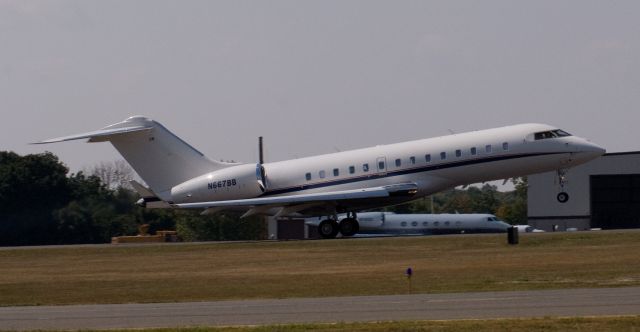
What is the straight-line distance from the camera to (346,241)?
1836 inches

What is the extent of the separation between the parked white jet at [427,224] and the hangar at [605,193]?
5.27 metres

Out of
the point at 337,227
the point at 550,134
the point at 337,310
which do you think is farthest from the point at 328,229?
the point at 337,310

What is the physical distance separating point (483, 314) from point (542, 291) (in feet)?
18.2

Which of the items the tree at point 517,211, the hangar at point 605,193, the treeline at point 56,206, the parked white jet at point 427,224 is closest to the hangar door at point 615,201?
the hangar at point 605,193

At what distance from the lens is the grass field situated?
96.7 ft

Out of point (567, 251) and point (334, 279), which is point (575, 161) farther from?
point (334, 279)

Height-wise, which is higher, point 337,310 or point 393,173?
point 393,173

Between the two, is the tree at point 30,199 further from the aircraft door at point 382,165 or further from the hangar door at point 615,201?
the hangar door at point 615,201

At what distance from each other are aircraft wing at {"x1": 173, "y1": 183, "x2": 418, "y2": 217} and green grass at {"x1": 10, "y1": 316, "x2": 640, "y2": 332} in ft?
98.4

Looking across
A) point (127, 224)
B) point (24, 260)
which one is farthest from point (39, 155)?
point (24, 260)

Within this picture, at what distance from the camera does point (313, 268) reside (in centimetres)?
3756

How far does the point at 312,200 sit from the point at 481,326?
103ft

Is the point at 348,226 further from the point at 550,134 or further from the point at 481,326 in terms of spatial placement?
the point at 481,326

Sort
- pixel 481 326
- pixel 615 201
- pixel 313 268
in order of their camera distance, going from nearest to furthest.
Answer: pixel 481 326, pixel 313 268, pixel 615 201
